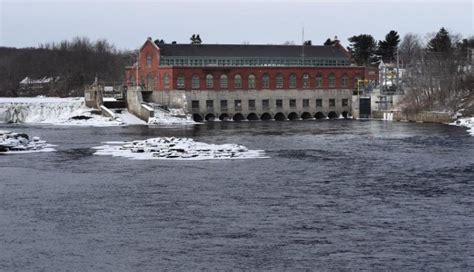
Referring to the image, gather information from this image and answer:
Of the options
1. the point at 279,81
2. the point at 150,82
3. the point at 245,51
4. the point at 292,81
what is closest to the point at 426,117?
the point at 292,81

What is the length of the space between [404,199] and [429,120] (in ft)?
182

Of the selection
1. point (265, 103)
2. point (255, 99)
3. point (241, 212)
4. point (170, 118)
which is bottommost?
point (241, 212)

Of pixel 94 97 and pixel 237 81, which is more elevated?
pixel 237 81

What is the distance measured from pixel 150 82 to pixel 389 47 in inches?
2297

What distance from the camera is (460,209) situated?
2633cm

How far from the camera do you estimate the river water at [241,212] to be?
20.2m

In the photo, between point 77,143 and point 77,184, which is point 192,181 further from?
point 77,143

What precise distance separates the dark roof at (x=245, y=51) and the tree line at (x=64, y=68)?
51947mm

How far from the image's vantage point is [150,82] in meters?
96.2

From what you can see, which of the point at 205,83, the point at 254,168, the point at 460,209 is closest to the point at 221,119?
the point at 205,83

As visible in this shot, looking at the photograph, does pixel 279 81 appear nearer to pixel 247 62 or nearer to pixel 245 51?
pixel 247 62

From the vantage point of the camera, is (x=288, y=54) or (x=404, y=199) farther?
(x=288, y=54)

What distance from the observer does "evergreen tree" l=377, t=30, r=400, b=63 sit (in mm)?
136500

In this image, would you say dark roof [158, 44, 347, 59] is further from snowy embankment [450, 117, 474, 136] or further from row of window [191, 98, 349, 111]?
snowy embankment [450, 117, 474, 136]
